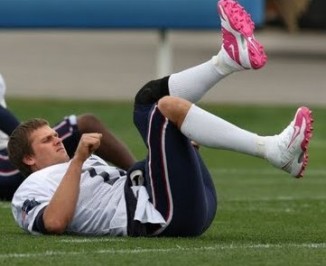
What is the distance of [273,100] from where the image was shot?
2403 centimetres

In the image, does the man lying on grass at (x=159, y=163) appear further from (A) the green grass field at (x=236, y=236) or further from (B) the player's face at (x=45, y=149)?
(A) the green grass field at (x=236, y=236)

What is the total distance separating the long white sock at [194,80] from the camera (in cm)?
848

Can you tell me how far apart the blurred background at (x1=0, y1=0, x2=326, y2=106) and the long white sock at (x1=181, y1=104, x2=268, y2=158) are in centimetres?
1063

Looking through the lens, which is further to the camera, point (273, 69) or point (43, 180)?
point (273, 69)

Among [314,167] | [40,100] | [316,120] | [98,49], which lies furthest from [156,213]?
[98,49]

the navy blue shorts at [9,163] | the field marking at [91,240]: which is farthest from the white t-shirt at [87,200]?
the navy blue shorts at [9,163]

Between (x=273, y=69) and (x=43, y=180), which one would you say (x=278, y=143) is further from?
(x=273, y=69)

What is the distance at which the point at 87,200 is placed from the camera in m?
8.50

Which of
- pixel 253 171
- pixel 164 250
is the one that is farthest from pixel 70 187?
pixel 253 171

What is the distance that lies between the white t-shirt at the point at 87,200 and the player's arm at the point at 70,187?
15cm

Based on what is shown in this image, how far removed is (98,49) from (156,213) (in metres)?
26.7

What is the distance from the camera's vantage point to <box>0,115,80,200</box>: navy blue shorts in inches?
445

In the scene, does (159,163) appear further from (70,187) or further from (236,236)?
(236,236)

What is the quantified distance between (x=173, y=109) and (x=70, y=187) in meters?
0.73
